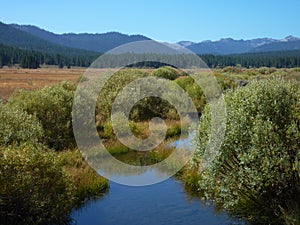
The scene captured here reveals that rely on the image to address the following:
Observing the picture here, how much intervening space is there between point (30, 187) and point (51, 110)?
11.4 metres

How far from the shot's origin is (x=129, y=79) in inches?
1522

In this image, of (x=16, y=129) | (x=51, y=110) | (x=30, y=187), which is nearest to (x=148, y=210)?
(x=30, y=187)

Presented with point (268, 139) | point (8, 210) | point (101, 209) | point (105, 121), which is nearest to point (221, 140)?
point (268, 139)

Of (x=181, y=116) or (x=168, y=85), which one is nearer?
(x=181, y=116)

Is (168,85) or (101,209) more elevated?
(168,85)

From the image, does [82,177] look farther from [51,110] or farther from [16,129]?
[51,110]

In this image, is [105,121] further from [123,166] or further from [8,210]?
[8,210]

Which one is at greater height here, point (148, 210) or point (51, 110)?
point (51, 110)

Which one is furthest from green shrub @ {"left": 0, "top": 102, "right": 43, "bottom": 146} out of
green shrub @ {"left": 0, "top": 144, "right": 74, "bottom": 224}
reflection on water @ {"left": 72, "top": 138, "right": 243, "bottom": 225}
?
reflection on water @ {"left": 72, "top": 138, "right": 243, "bottom": 225}

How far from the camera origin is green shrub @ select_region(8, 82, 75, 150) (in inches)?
914

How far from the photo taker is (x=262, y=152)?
12.9 meters

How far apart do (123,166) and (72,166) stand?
3959 millimetres

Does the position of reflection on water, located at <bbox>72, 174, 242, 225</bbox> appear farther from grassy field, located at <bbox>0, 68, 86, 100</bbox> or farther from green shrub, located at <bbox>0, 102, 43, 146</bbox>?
grassy field, located at <bbox>0, 68, 86, 100</bbox>

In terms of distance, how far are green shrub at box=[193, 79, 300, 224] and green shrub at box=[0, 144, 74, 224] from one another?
5.43 metres
